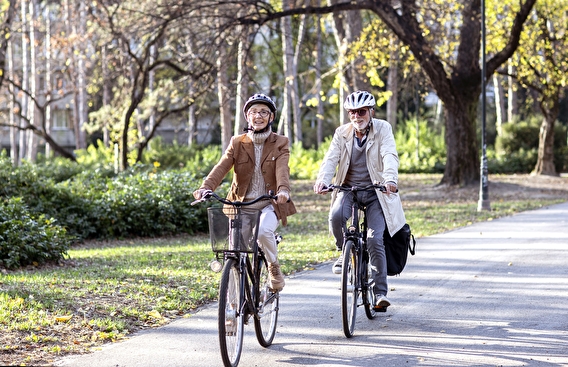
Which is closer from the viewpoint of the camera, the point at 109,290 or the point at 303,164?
the point at 109,290

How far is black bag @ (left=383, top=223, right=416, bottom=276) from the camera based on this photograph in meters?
7.69

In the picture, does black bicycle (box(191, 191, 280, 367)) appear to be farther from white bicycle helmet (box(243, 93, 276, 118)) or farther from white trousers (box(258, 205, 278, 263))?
white bicycle helmet (box(243, 93, 276, 118))

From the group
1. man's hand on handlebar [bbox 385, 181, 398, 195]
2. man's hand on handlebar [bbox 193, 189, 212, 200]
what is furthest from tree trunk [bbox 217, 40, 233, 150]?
man's hand on handlebar [bbox 193, 189, 212, 200]

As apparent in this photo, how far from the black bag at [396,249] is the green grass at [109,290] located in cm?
196

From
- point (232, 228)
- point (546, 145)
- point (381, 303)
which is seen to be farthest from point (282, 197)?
point (546, 145)

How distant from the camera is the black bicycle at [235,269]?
573cm

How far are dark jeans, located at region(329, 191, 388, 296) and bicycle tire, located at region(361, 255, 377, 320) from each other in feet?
0.15

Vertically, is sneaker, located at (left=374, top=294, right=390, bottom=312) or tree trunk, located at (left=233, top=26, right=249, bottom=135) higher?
tree trunk, located at (left=233, top=26, right=249, bottom=135)

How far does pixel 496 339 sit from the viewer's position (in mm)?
6969

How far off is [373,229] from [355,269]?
463 millimetres

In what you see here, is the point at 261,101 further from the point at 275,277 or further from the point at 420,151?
the point at 420,151

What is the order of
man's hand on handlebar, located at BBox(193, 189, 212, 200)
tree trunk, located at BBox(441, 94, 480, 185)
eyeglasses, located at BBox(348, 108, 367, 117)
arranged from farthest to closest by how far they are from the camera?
tree trunk, located at BBox(441, 94, 480, 185)
eyeglasses, located at BBox(348, 108, 367, 117)
man's hand on handlebar, located at BBox(193, 189, 212, 200)

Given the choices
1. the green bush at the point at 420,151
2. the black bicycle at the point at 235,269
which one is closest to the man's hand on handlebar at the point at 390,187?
the black bicycle at the point at 235,269

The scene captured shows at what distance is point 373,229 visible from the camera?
24.5 feet
